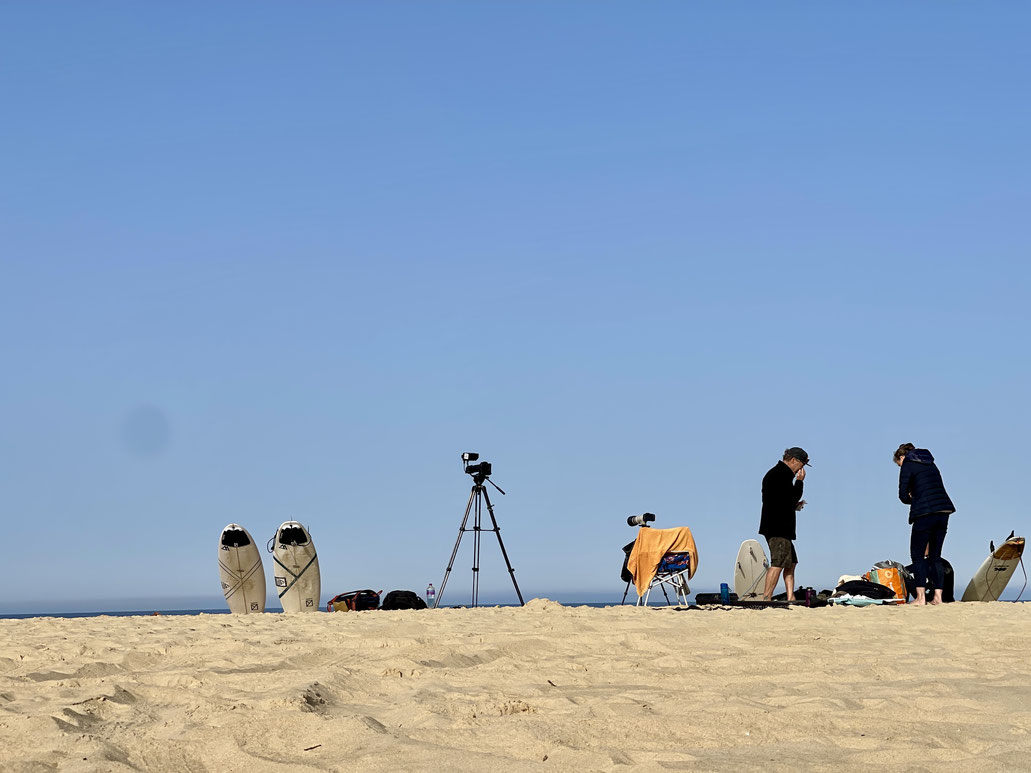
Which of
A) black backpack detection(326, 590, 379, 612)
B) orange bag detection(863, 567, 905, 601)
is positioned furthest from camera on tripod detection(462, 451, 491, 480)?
orange bag detection(863, 567, 905, 601)

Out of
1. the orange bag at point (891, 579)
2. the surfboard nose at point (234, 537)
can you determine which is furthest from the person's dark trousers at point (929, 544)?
the surfboard nose at point (234, 537)

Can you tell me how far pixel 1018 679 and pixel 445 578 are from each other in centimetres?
837

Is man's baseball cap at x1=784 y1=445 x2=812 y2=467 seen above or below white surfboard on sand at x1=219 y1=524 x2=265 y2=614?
above

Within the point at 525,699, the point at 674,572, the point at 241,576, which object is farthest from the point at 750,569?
the point at 525,699

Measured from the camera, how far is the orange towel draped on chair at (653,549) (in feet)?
34.9

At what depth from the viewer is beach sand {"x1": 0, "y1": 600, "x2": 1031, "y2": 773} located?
2.77 meters

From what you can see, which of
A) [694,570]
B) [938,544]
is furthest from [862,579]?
[694,570]

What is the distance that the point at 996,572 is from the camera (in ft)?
34.7

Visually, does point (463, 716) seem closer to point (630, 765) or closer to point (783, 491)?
point (630, 765)

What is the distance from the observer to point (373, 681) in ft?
13.0

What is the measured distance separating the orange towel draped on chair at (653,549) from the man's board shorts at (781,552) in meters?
1.39

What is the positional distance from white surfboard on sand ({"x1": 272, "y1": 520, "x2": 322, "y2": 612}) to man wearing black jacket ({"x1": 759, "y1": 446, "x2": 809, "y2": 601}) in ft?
19.4

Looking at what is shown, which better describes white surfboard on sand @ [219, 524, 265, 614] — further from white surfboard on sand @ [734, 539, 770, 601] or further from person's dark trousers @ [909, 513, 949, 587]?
person's dark trousers @ [909, 513, 949, 587]

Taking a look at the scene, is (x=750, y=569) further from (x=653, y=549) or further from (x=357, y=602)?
(x=357, y=602)
